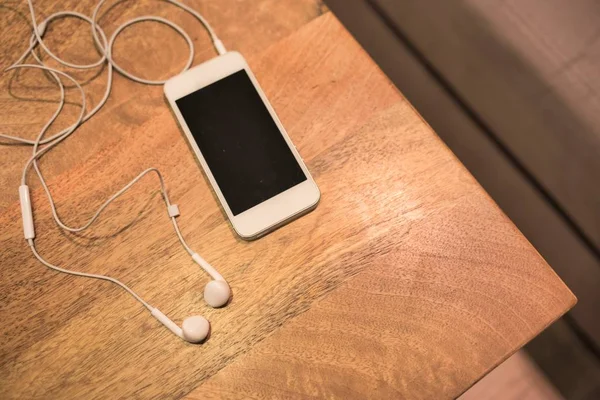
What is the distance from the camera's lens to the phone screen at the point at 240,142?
542 millimetres

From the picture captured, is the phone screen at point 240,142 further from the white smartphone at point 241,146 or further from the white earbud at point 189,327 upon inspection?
the white earbud at point 189,327

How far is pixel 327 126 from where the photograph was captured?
565 mm

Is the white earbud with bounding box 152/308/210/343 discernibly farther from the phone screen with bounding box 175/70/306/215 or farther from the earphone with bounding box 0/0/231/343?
the phone screen with bounding box 175/70/306/215

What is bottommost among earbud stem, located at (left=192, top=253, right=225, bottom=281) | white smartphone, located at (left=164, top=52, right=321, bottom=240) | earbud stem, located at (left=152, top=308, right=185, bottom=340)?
earbud stem, located at (left=152, top=308, right=185, bottom=340)

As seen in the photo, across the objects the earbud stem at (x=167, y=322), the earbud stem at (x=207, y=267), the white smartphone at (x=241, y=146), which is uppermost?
the white smartphone at (x=241, y=146)

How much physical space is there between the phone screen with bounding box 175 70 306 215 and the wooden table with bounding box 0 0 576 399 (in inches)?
0.9

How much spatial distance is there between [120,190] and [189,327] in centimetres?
17

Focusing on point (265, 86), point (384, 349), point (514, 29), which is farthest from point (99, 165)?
point (514, 29)

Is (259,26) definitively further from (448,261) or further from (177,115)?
(448,261)

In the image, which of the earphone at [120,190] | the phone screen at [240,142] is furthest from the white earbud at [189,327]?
the phone screen at [240,142]

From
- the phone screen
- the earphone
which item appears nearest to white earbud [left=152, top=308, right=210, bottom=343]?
the earphone

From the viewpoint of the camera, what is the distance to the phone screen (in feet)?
1.78

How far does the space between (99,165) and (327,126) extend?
0.87ft

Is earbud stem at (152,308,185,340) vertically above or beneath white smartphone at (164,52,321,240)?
beneath
